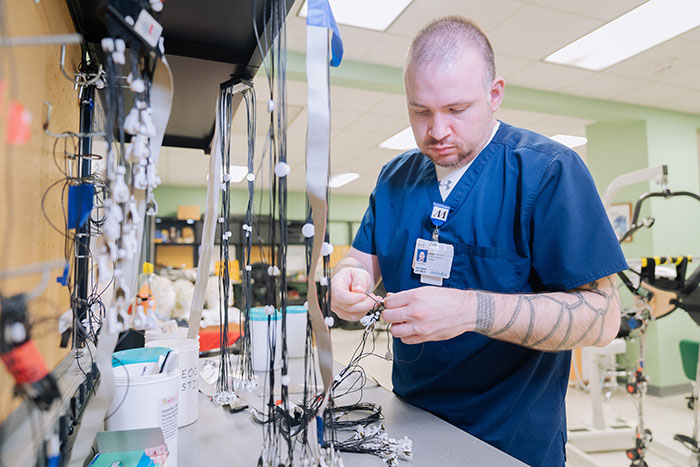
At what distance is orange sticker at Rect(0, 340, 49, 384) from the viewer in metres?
0.33

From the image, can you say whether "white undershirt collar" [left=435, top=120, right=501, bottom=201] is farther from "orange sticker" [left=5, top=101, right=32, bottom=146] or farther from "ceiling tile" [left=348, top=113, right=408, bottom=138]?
"ceiling tile" [left=348, top=113, right=408, bottom=138]

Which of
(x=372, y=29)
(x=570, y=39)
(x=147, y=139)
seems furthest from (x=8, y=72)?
(x=570, y=39)

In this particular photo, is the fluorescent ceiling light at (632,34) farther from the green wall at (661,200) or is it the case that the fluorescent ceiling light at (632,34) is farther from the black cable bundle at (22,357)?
the black cable bundle at (22,357)

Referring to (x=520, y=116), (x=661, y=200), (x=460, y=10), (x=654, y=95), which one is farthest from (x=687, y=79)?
(x=460, y=10)

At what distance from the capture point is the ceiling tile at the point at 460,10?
2.46 metres

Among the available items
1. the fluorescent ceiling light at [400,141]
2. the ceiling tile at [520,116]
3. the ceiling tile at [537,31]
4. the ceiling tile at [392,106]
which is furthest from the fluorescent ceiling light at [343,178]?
the ceiling tile at [537,31]

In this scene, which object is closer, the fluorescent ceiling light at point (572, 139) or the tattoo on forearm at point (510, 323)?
the tattoo on forearm at point (510, 323)

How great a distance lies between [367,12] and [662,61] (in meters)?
2.32

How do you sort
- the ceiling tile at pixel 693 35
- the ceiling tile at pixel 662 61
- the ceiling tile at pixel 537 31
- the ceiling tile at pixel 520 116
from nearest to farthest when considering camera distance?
1. the ceiling tile at pixel 537 31
2. the ceiling tile at pixel 693 35
3. the ceiling tile at pixel 662 61
4. the ceiling tile at pixel 520 116

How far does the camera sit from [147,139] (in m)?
0.42

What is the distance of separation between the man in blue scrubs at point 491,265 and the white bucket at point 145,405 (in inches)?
15.0

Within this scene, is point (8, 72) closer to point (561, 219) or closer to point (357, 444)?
point (357, 444)

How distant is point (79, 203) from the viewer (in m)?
0.66

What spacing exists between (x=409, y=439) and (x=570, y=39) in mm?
3010
